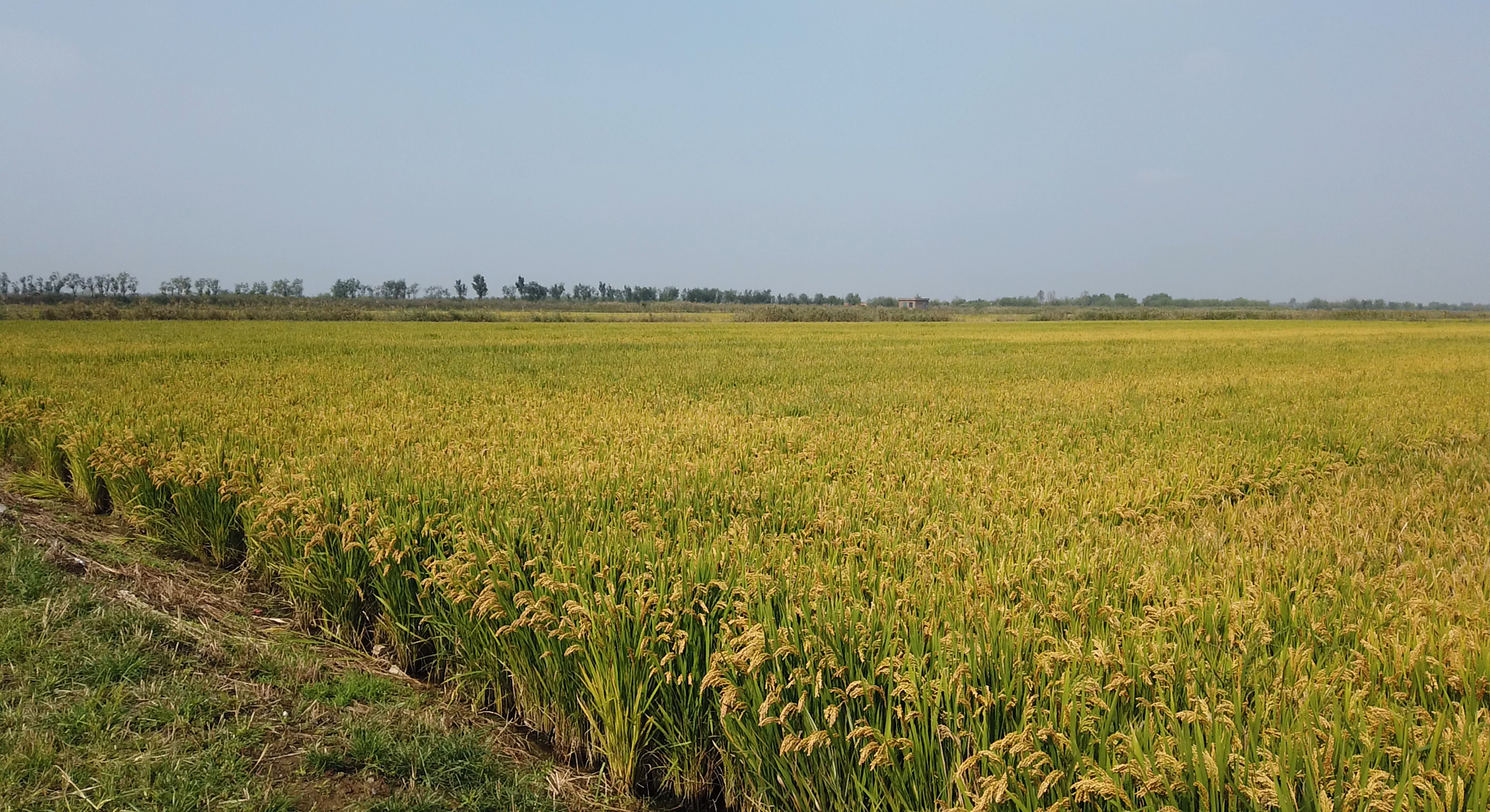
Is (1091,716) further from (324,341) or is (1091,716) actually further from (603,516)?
(324,341)

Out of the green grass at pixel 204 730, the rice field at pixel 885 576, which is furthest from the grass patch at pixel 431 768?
the rice field at pixel 885 576

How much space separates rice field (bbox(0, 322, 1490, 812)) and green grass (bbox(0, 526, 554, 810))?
0.40 meters

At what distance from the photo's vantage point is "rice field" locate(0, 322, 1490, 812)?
83.7 inches

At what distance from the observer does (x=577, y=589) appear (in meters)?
3.19

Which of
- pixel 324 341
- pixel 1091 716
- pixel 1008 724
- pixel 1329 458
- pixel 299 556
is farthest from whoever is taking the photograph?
pixel 324 341

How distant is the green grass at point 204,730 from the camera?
2846mm

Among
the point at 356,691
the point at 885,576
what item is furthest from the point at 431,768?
the point at 885,576

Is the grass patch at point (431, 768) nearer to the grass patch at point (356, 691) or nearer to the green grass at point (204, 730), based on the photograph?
the green grass at point (204, 730)

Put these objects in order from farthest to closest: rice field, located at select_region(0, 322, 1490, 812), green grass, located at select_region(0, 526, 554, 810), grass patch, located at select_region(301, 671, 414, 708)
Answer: grass patch, located at select_region(301, 671, 414, 708) < green grass, located at select_region(0, 526, 554, 810) < rice field, located at select_region(0, 322, 1490, 812)

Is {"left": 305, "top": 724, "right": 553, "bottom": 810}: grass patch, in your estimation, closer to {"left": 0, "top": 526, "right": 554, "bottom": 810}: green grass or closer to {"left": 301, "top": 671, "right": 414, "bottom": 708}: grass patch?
{"left": 0, "top": 526, "right": 554, "bottom": 810}: green grass

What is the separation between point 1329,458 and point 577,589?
7180mm

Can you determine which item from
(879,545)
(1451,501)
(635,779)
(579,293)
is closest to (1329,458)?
(1451,501)

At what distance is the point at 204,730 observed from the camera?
3225 mm

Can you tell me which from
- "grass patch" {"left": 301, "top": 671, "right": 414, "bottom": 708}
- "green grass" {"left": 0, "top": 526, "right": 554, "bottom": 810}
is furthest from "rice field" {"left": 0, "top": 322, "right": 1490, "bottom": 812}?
"green grass" {"left": 0, "top": 526, "right": 554, "bottom": 810}
